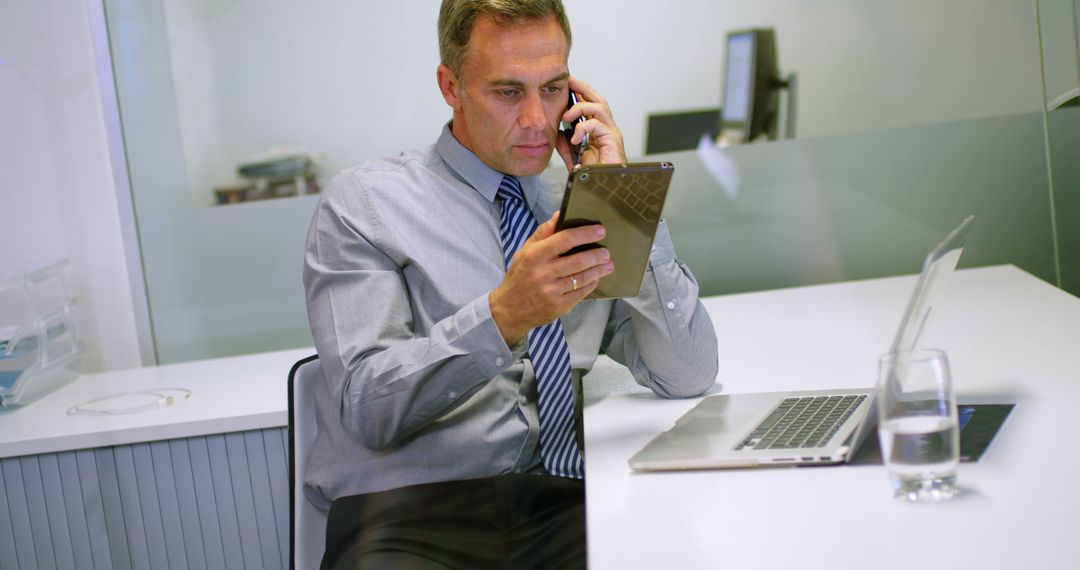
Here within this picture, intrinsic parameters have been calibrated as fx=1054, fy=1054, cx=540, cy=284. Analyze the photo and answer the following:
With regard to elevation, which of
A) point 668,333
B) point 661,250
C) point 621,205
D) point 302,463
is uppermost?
point 621,205

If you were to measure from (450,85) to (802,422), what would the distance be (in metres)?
0.91

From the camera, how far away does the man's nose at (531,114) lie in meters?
1.85

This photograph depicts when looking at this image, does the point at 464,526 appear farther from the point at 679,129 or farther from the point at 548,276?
the point at 679,129

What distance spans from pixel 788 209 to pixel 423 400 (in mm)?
1627

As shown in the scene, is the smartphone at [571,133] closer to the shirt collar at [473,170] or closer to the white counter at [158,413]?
the shirt collar at [473,170]

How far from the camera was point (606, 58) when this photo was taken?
2855mm

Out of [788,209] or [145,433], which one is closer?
[145,433]

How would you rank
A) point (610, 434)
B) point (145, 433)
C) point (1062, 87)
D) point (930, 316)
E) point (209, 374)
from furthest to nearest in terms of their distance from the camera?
point (1062, 87), point (209, 374), point (145, 433), point (610, 434), point (930, 316)

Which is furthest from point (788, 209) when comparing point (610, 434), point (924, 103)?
point (610, 434)

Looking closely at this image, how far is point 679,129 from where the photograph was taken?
9.46 feet

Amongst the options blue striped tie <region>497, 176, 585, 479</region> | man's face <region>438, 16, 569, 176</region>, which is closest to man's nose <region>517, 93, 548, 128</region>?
man's face <region>438, 16, 569, 176</region>

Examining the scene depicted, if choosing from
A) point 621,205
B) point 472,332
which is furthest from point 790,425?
point 472,332

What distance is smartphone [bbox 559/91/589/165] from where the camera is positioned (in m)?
1.93

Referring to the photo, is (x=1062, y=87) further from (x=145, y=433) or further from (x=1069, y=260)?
(x=145, y=433)
